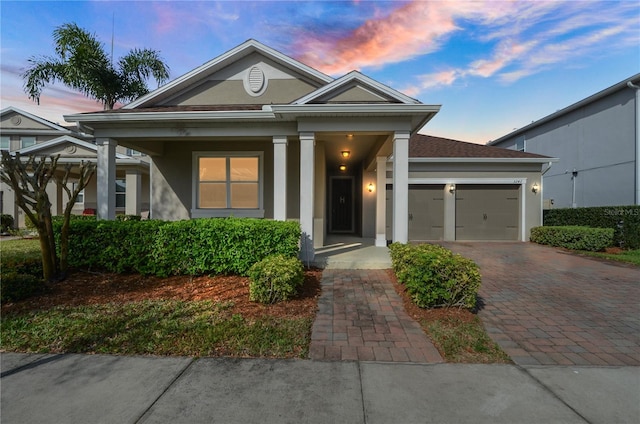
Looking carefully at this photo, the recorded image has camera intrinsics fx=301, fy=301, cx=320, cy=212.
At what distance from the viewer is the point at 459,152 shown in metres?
13.2

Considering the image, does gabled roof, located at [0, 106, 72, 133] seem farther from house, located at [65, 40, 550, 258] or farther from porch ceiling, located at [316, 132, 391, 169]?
porch ceiling, located at [316, 132, 391, 169]

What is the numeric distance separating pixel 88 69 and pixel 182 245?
12458 mm

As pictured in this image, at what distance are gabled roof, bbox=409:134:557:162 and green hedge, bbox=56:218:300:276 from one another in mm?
8737

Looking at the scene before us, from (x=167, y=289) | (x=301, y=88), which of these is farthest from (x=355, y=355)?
(x=301, y=88)

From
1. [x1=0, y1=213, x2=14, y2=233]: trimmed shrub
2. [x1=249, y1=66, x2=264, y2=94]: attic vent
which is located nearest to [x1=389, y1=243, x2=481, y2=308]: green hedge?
[x1=249, y1=66, x2=264, y2=94]: attic vent

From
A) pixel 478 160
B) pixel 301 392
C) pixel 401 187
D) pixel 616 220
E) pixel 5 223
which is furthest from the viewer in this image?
pixel 5 223

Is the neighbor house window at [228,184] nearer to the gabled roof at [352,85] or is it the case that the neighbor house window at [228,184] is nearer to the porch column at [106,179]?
the porch column at [106,179]

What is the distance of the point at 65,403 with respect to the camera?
7.68ft

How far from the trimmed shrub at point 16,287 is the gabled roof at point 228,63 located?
230 inches

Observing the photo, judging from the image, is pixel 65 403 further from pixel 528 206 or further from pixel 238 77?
pixel 528 206

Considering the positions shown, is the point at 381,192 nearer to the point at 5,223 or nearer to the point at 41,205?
the point at 41,205

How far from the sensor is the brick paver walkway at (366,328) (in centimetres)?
311

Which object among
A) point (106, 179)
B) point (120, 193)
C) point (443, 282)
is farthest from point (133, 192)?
point (443, 282)

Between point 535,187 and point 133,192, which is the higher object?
point 535,187
